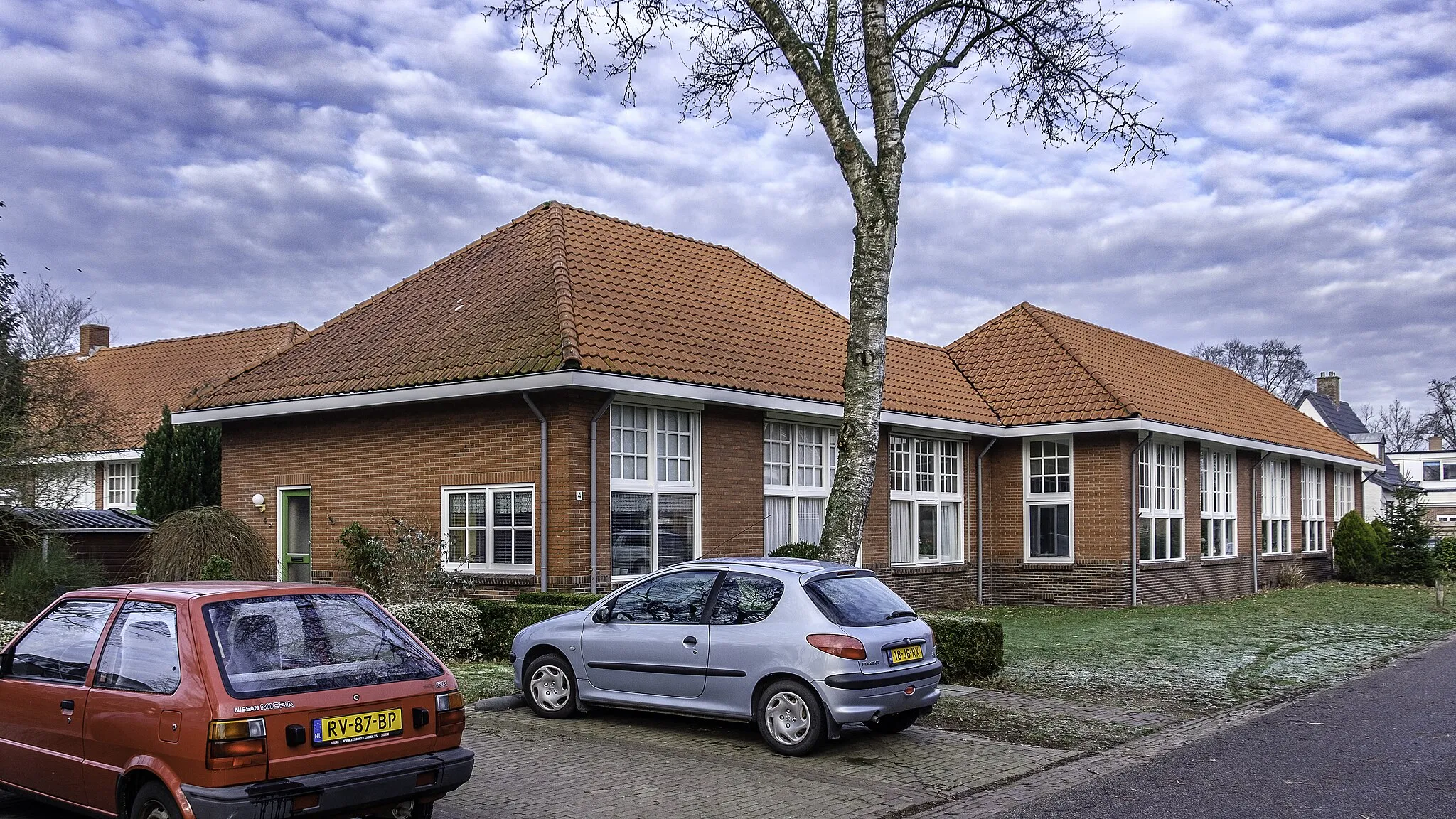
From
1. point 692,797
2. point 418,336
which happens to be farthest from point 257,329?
point 692,797

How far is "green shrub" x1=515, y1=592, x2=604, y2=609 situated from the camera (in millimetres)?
14016

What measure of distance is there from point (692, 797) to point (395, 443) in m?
10.7

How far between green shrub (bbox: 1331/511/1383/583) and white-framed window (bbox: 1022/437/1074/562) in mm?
15845

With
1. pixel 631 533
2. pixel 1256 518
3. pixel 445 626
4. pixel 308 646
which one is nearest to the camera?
A: pixel 308 646

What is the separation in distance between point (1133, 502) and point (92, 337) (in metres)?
32.5

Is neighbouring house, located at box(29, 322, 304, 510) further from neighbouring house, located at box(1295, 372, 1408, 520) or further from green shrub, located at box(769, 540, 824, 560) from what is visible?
neighbouring house, located at box(1295, 372, 1408, 520)

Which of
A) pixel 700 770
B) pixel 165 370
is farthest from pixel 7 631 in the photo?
pixel 165 370

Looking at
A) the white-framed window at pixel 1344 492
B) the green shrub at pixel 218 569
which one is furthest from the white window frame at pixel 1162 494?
the green shrub at pixel 218 569

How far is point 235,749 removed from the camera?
5801 mm

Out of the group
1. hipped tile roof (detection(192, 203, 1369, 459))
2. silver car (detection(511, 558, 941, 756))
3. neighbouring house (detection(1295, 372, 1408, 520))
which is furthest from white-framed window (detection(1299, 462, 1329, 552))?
silver car (detection(511, 558, 941, 756))

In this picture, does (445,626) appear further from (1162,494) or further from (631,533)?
(1162,494)

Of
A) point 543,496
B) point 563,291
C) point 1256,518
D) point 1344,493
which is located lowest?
point 1256,518

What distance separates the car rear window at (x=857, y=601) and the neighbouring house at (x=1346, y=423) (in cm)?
5115

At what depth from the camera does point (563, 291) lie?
17000 millimetres
